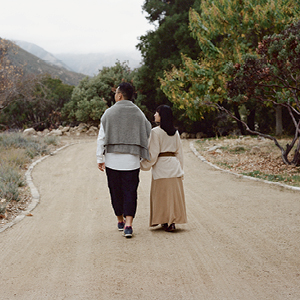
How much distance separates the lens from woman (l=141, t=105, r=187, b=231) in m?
5.17

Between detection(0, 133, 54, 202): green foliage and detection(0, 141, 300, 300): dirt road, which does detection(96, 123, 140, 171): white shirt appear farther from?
detection(0, 133, 54, 202): green foliage

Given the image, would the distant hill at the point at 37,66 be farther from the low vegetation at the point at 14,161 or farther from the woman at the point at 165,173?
the woman at the point at 165,173

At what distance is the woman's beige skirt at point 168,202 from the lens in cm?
519

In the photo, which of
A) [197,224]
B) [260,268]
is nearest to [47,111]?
[197,224]

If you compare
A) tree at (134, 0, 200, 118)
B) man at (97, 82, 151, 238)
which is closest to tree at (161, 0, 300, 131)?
tree at (134, 0, 200, 118)

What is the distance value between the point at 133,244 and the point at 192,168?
686 centimetres

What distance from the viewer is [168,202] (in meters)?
5.19

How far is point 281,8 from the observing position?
42.0ft

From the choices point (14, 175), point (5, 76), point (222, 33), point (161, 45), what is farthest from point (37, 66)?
point (14, 175)

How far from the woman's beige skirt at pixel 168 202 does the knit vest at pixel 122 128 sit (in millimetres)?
644

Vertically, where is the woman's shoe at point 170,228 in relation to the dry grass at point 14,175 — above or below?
above

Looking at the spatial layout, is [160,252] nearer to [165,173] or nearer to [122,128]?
[165,173]

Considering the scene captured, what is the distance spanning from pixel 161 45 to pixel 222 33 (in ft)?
24.6

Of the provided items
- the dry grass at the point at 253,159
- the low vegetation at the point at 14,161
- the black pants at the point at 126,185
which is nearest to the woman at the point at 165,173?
the black pants at the point at 126,185
